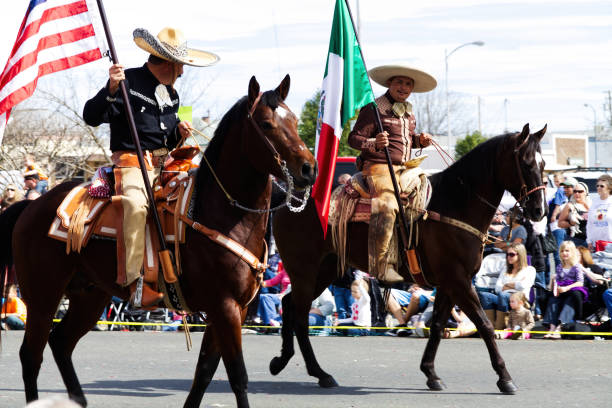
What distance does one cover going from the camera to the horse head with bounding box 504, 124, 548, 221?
850 centimetres

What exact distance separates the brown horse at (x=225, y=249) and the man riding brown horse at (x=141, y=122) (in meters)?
0.29

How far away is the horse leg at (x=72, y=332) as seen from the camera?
737cm

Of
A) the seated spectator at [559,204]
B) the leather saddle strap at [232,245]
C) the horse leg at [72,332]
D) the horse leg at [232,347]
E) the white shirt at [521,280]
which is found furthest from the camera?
the seated spectator at [559,204]

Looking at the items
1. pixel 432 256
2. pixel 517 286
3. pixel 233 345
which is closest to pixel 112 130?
pixel 233 345

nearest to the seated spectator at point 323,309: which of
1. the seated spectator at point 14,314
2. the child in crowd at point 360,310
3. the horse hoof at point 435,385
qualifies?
the child in crowd at point 360,310

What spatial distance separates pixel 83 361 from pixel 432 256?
423 cm

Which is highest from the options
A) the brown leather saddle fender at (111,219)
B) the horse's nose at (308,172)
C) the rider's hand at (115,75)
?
the rider's hand at (115,75)

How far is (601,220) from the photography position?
45.4 feet

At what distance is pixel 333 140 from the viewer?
8.48 metres

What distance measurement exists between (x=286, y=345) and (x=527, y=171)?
2.84 m

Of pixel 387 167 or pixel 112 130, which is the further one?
pixel 387 167

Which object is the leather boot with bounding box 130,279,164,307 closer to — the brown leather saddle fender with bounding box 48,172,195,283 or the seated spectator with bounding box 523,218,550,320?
the brown leather saddle fender with bounding box 48,172,195,283

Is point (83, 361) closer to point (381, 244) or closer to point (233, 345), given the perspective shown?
point (381, 244)

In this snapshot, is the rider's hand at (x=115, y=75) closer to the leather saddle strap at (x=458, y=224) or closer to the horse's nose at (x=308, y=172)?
the horse's nose at (x=308, y=172)
